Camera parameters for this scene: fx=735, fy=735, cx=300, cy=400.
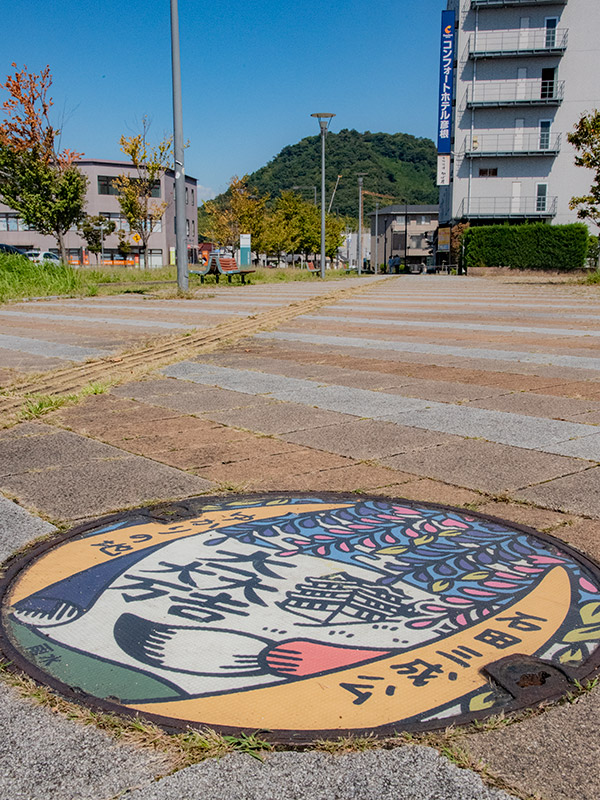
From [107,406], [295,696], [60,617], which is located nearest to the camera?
[295,696]

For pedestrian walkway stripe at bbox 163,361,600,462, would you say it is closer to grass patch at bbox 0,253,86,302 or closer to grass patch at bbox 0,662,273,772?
grass patch at bbox 0,662,273,772

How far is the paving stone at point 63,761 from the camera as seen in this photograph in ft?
4.76

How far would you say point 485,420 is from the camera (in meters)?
4.80

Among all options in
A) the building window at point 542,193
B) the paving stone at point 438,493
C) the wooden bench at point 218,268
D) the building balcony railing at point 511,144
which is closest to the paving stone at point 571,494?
the paving stone at point 438,493

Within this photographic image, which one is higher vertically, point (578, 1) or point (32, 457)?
point (578, 1)

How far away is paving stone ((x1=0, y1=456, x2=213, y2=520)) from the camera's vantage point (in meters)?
3.18

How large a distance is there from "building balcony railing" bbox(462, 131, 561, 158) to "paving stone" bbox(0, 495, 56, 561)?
5142 cm

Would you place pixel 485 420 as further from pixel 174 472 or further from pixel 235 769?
pixel 235 769

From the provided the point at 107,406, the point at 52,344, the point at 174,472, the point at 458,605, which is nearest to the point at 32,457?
the point at 174,472

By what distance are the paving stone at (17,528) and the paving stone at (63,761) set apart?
3.57 ft

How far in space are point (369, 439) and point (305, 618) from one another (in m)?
2.32

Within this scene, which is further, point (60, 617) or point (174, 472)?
point (174, 472)

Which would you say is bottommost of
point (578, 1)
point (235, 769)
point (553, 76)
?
point (235, 769)

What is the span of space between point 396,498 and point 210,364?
14.1 feet
